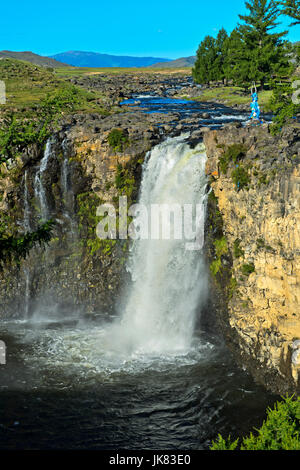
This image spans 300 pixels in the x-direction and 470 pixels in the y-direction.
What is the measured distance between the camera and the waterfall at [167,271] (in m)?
27.4

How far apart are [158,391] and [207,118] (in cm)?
3355

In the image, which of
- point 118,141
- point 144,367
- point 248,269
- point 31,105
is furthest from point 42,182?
point 31,105

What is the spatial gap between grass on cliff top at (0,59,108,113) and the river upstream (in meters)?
31.0

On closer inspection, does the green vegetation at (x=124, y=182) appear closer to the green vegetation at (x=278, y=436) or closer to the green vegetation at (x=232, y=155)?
the green vegetation at (x=232, y=155)

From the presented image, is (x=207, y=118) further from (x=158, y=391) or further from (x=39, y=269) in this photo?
(x=158, y=391)

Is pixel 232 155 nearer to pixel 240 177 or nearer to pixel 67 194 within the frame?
pixel 240 177

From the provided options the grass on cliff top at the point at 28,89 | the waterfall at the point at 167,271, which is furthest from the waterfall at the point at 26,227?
the grass on cliff top at the point at 28,89

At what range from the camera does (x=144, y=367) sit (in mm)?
23875

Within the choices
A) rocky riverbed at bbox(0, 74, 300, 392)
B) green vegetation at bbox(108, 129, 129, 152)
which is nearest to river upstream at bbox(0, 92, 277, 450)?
rocky riverbed at bbox(0, 74, 300, 392)

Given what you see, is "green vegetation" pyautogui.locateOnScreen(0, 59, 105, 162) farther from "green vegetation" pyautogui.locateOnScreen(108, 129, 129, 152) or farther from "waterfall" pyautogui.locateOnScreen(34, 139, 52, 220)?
"green vegetation" pyautogui.locateOnScreen(108, 129, 129, 152)

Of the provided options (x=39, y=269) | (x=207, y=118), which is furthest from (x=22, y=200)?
(x=207, y=118)

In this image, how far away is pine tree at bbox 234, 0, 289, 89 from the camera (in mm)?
67375

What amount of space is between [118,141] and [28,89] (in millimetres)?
54983

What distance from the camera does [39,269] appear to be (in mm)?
33469
